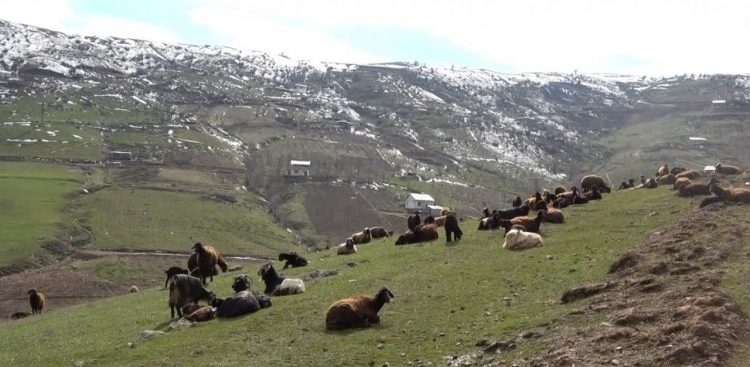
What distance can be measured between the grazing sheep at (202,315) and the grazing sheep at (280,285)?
12.2 ft

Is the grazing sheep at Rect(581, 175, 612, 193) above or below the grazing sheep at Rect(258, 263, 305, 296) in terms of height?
above

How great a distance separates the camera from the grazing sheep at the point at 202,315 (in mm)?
23078

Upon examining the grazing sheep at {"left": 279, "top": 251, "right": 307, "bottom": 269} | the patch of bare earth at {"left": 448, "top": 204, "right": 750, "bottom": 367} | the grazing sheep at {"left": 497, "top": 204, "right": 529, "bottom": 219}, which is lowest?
the grazing sheep at {"left": 279, "top": 251, "right": 307, "bottom": 269}

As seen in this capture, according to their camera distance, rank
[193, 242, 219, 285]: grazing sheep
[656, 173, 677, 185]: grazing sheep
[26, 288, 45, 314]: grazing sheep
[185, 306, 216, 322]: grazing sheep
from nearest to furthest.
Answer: [185, 306, 216, 322]: grazing sheep → [193, 242, 219, 285]: grazing sheep → [26, 288, 45, 314]: grazing sheep → [656, 173, 677, 185]: grazing sheep

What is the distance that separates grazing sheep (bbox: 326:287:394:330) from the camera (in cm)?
1955

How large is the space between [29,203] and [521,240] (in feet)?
454

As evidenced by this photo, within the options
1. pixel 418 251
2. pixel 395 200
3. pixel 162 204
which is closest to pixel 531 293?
pixel 418 251

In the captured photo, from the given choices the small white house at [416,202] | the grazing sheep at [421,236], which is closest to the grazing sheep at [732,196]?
the grazing sheep at [421,236]

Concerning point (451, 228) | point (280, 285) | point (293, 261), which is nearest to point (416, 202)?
point (293, 261)

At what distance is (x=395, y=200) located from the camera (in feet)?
648

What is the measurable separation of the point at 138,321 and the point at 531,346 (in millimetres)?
17355

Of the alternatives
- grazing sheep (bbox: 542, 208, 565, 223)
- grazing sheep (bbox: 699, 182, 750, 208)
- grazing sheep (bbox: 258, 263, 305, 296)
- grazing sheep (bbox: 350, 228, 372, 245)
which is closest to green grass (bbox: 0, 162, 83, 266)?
grazing sheep (bbox: 350, 228, 372, 245)

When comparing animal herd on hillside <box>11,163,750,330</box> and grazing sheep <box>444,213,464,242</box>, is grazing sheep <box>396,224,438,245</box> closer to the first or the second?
animal herd on hillside <box>11,163,750,330</box>

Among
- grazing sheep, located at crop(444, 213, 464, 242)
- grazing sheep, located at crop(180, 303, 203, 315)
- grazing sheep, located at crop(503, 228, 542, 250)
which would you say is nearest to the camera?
grazing sheep, located at crop(180, 303, 203, 315)
